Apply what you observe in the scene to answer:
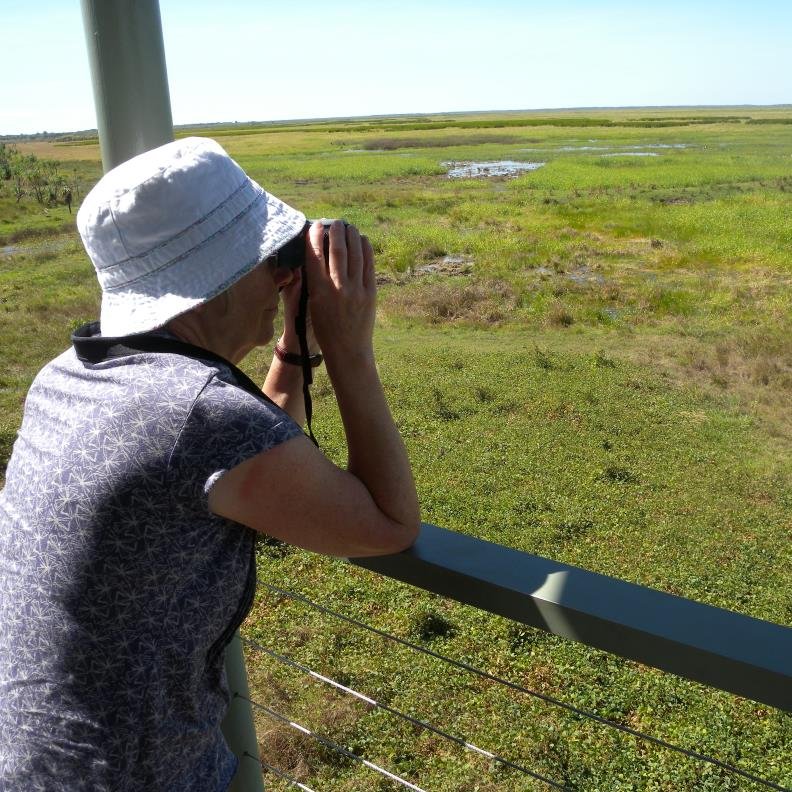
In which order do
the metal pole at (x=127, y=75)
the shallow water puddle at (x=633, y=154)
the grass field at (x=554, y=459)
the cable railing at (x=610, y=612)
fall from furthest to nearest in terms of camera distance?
the shallow water puddle at (x=633, y=154), the grass field at (x=554, y=459), the metal pole at (x=127, y=75), the cable railing at (x=610, y=612)

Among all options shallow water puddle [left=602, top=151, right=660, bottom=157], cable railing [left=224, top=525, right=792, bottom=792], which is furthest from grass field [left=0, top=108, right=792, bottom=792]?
shallow water puddle [left=602, top=151, right=660, bottom=157]

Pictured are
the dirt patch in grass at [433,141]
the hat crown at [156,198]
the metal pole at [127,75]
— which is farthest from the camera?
the dirt patch in grass at [433,141]

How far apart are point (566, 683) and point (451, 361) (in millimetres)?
5408

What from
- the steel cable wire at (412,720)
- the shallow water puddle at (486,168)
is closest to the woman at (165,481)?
the steel cable wire at (412,720)

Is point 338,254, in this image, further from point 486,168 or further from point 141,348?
point 486,168

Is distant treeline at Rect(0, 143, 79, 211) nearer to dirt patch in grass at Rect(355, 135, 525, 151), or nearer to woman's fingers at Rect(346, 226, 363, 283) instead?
dirt patch in grass at Rect(355, 135, 525, 151)

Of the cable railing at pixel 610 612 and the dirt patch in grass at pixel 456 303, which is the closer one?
the cable railing at pixel 610 612

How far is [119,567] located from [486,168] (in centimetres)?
3439

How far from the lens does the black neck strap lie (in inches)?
32.3

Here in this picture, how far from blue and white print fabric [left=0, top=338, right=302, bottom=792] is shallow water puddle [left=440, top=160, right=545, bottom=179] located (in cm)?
3038

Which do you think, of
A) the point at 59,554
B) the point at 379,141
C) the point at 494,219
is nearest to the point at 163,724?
the point at 59,554

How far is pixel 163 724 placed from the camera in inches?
33.0

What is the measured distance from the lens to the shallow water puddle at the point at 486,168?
101 ft

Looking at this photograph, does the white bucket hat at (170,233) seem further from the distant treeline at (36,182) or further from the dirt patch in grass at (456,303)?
the distant treeline at (36,182)
